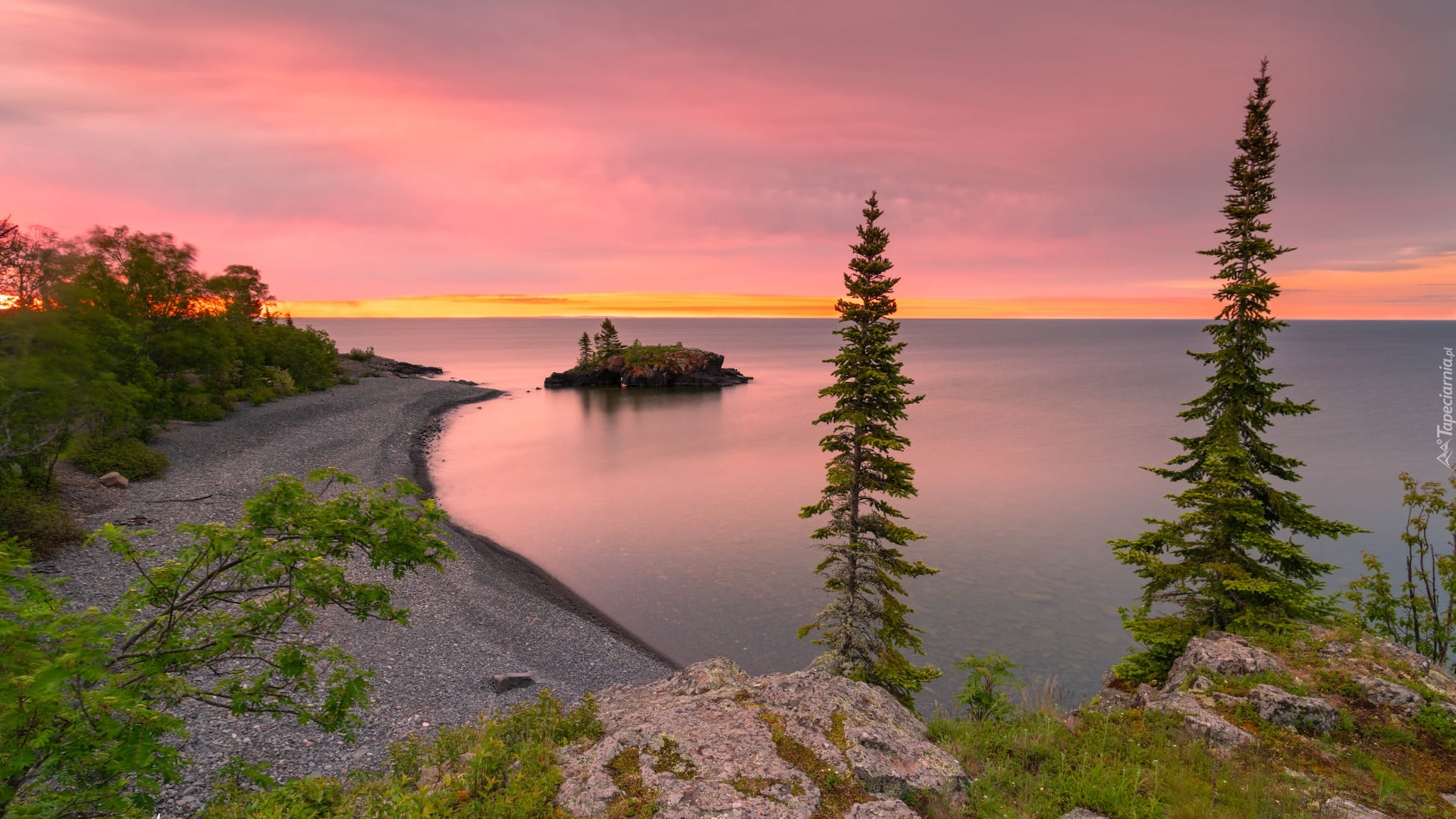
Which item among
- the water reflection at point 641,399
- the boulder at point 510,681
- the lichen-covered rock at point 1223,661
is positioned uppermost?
the lichen-covered rock at point 1223,661

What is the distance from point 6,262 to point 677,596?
97.9 feet

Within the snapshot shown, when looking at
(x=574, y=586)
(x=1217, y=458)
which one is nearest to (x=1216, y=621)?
(x=1217, y=458)

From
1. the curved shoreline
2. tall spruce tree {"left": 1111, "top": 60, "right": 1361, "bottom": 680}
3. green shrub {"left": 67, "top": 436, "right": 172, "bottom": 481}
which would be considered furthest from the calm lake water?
green shrub {"left": 67, "top": 436, "right": 172, "bottom": 481}

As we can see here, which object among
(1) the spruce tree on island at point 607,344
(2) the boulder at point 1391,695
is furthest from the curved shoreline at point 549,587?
(1) the spruce tree on island at point 607,344

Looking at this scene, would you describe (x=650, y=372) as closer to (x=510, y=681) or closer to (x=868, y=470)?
(x=510, y=681)

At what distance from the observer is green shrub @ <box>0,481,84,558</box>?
19.4 m

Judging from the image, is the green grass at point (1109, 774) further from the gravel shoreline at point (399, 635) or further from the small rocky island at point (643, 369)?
the small rocky island at point (643, 369)

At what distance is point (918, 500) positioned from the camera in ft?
135

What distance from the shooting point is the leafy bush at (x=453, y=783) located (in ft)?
21.9

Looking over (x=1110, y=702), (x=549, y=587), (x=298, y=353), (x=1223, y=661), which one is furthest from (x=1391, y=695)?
(x=298, y=353)

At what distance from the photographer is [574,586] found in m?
28.5

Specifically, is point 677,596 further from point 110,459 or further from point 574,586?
point 110,459

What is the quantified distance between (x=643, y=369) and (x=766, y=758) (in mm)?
101979

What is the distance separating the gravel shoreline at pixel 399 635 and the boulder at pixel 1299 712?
1405 cm
